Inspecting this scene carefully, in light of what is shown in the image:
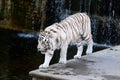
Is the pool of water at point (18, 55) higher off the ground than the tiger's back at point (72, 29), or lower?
lower

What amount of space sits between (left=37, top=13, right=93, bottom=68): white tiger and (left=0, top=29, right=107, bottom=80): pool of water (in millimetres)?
1784

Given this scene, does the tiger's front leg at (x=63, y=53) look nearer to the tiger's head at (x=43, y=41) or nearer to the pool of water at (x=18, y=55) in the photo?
the tiger's head at (x=43, y=41)

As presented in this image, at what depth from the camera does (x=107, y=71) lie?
633 cm

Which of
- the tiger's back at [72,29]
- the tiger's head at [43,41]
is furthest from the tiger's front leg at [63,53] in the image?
the tiger's head at [43,41]

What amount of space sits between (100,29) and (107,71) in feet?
29.8

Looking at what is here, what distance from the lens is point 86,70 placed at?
631 cm

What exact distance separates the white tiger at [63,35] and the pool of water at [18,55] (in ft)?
5.85

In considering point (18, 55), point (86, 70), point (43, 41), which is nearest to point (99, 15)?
point (18, 55)

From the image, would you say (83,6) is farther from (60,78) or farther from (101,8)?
(60,78)

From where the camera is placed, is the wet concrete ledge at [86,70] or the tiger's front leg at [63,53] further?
the tiger's front leg at [63,53]

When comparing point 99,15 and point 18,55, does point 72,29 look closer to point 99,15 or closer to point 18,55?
point 18,55

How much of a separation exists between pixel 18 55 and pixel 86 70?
4.09 metres

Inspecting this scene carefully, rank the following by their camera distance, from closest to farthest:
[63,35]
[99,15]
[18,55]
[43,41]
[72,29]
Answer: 1. [43,41]
2. [63,35]
3. [72,29]
4. [18,55]
5. [99,15]

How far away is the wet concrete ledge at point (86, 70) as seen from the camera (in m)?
5.83
